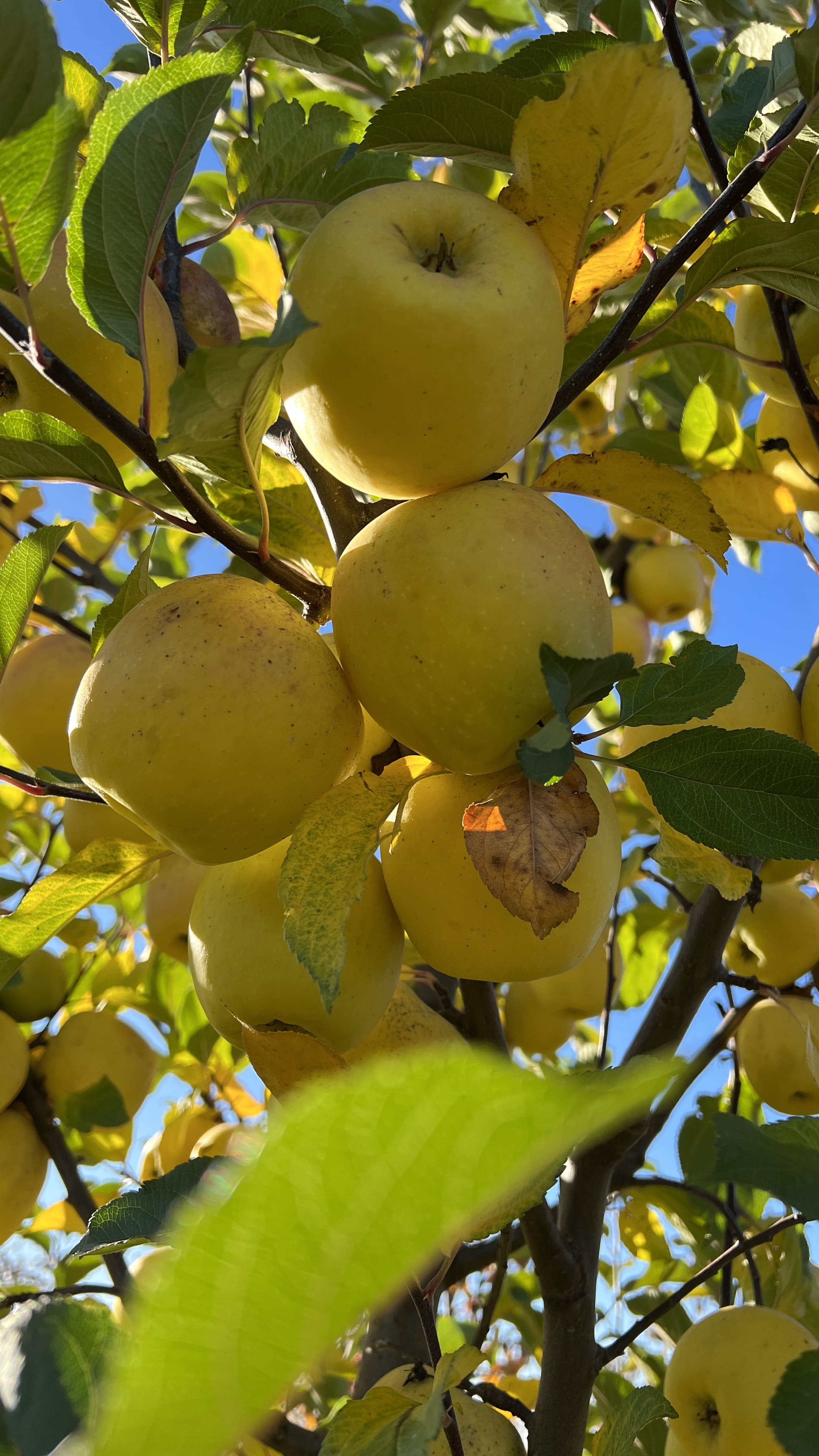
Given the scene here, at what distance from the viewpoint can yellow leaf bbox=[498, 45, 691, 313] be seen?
2.45 ft

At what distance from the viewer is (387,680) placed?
0.76 meters

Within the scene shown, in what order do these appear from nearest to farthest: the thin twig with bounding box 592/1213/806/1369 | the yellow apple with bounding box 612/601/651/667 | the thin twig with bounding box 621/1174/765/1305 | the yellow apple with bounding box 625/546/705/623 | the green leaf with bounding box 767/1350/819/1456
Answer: the green leaf with bounding box 767/1350/819/1456 → the thin twig with bounding box 592/1213/806/1369 → the thin twig with bounding box 621/1174/765/1305 → the yellow apple with bounding box 612/601/651/667 → the yellow apple with bounding box 625/546/705/623

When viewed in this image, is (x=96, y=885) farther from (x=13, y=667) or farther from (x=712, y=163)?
(x=712, y=163)

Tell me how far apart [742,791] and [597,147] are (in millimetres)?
483

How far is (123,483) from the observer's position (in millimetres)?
847

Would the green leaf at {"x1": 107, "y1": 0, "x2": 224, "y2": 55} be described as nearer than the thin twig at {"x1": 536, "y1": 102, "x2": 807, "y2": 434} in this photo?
No

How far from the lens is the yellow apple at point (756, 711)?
129cm

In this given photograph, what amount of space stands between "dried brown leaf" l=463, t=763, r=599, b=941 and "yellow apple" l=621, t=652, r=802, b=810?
0.58 meters

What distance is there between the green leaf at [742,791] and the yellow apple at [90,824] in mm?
943

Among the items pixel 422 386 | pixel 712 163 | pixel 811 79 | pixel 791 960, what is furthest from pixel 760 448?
pixel 422 386

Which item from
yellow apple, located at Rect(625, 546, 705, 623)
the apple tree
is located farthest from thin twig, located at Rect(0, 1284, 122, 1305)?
yellow apple, located at Rect(625, 546, 705, 623)

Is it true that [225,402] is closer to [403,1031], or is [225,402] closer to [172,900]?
[403,1031]

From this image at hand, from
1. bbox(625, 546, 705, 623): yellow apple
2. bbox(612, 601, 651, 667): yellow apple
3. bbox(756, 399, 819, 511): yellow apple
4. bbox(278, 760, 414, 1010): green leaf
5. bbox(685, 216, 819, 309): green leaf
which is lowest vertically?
bbox(278, 760, 414, 1010): green leaf

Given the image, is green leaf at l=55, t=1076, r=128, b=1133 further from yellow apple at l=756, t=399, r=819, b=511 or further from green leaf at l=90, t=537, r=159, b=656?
yellow apple at l=756, t=399, r=819, b=511
